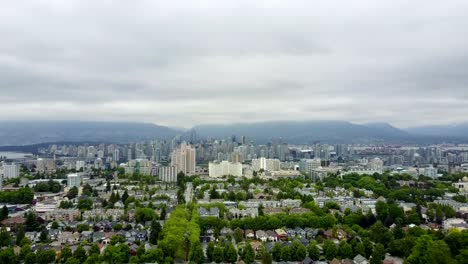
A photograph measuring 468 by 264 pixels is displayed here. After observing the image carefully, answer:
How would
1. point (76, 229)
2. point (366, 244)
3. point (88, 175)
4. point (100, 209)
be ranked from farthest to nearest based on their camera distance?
1. point (88, 175)
2. point (100, 209)
3. point (76, 229)
4. point (366, 244)

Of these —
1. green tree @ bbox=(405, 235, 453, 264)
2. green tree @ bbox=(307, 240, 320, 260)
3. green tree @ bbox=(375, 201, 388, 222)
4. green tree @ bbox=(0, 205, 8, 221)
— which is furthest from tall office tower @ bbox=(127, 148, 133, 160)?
green tree @ bbox=(405, 235, 453, 264)

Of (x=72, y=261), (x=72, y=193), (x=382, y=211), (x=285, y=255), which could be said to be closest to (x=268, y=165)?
(x=72, y=193)

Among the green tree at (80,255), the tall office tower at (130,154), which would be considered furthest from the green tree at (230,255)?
the tall office tower at (130,154)

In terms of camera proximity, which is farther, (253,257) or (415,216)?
(415,216)

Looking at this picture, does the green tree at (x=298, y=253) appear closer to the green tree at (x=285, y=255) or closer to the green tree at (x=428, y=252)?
the green tree at (x=285, y=255)

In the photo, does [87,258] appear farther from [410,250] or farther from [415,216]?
[415,216]

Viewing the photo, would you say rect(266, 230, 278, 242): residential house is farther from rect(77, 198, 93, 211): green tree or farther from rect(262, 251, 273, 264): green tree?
rect(77, 198, 93, 211): green tree

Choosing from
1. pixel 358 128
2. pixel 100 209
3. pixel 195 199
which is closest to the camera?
pixel 100 209

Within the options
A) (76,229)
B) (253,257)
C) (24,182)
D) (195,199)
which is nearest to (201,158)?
(24,182)

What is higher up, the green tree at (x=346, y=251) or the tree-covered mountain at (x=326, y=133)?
the tree-covered mountain at (x=326, y=133)

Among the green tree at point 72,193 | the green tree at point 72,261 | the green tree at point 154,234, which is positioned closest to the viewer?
the green tree at point 72,261

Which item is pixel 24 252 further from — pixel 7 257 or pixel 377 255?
pixel 377 255
